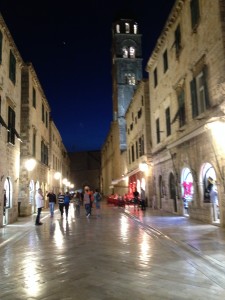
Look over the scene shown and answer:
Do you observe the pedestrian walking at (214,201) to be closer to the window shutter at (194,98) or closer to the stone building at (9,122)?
the window shutter at (194,98)

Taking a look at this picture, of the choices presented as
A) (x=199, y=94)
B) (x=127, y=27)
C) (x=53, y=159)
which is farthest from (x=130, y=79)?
(x=199, y=94)

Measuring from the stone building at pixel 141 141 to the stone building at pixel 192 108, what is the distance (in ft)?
10.0

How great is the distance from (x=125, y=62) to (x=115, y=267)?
52331mm

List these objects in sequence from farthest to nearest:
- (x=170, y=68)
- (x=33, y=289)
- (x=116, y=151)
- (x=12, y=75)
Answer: (x=116, y=151)
(x=170, y=68)
(x=12, y=75)
(x=33, y=289)

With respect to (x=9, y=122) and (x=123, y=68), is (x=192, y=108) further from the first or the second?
(x=123, y=68)

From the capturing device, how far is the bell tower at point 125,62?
5438 cm

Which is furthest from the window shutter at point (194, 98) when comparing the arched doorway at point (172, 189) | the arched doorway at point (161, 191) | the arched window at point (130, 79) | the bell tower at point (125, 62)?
the arched window at point (130, 79)

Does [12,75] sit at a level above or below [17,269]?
above

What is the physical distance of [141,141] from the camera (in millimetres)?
28906

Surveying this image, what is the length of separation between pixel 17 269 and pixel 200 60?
446 inches

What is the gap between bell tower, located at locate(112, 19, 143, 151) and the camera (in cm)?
5438

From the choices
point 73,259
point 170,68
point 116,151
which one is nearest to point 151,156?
point 170,68

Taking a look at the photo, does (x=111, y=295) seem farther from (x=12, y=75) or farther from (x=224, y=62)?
(x=12, y=75)

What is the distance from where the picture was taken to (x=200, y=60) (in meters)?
14.1
